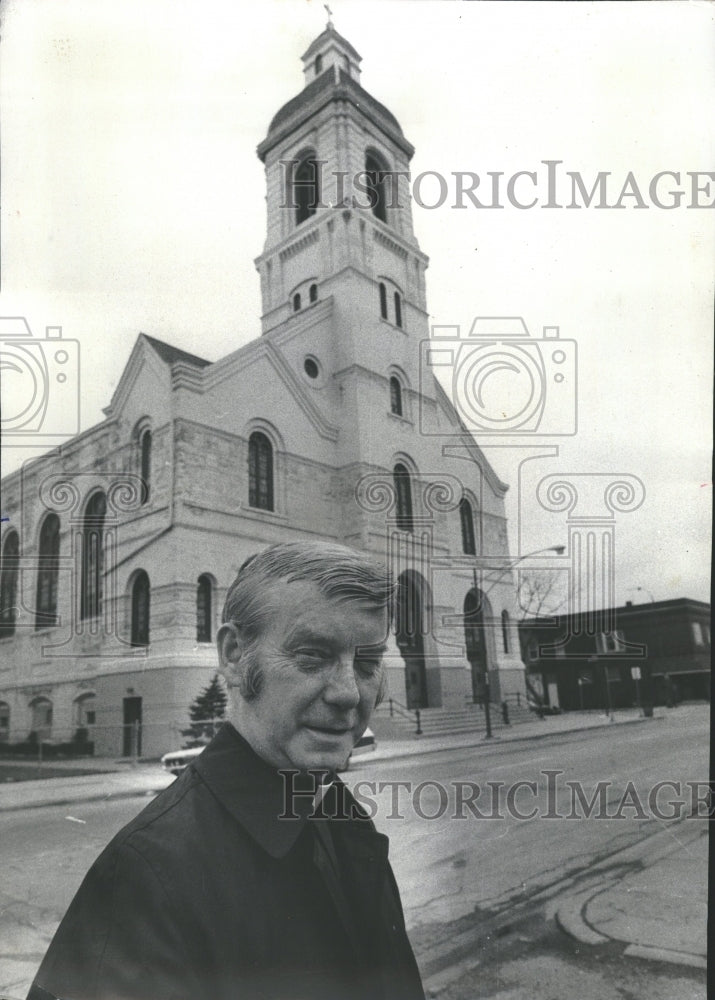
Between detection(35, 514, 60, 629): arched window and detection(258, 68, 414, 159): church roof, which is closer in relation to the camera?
detection(35, 514, 60, 629): arched window

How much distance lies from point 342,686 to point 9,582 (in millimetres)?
1134

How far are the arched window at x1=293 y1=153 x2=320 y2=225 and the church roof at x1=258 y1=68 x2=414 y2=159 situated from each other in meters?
0.14

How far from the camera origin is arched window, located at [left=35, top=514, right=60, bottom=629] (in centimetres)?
231

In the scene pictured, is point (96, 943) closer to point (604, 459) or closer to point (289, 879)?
point (289, 879)

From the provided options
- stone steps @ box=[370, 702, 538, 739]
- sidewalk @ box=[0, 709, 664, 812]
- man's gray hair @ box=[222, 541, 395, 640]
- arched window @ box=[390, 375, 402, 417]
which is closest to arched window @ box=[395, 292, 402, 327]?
arched window @ box=[390, 375, 402, 417]

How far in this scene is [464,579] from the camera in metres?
2.54

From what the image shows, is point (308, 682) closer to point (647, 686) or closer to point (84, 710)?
point (84, 710)

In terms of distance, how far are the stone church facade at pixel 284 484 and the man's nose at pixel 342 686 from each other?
0.32 m

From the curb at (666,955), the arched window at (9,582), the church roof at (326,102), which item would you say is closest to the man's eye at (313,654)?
the arched window at (9,582)

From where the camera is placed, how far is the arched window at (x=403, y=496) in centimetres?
251

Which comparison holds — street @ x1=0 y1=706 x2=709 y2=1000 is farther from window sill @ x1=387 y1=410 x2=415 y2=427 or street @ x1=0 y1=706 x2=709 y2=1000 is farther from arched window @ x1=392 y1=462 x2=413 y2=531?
window sill @ x1=387 y1=410 x2=415 y2=427

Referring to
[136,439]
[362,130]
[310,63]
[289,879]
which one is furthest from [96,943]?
[310,63]

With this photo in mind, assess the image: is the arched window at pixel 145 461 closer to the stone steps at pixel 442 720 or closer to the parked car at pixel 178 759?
the parked car at pixel 178 759

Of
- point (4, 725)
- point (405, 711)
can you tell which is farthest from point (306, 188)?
point (4, 725)
